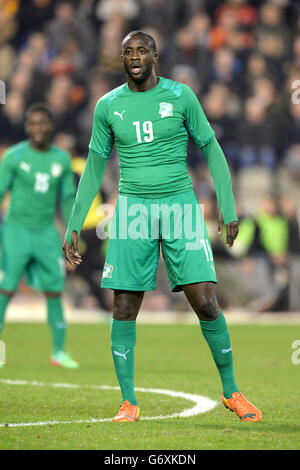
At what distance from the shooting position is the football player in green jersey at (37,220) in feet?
27.5

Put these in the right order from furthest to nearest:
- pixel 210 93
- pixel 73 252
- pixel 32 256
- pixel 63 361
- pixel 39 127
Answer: pixel 210 93
pixel 32 256
pixel 63 361
pixel 39 127
pixel 73 252

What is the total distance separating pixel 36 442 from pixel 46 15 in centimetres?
1466

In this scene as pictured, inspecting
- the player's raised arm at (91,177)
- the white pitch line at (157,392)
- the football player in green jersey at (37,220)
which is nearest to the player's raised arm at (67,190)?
the football player in green jersey at (37,220)

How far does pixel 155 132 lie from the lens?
5.02 metres

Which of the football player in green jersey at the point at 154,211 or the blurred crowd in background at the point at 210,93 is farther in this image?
the blurred crowd in background at the point at 210,93

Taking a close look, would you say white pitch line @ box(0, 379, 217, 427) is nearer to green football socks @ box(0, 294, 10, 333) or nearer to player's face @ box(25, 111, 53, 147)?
green football socks @ box(0, 294, 10, 333)

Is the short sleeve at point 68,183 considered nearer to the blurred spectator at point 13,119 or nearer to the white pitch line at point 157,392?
the white pitch line at point 157,392

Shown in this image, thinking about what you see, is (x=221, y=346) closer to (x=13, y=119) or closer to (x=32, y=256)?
(x=32, y=256)

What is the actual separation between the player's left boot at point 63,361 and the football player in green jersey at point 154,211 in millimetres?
3272

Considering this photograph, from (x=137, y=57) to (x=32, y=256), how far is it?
392cm

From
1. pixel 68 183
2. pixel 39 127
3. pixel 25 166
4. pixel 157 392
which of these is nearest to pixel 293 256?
pixel 68 183

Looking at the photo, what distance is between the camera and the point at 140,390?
21.3 ft

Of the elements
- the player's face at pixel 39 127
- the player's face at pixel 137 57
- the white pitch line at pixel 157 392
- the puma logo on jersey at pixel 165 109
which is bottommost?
the white pitch line at pixel 157 392

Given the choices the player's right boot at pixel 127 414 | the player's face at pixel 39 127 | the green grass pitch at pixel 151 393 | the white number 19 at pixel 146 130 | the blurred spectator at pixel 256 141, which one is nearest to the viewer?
the green grass pitch at pixel 151 393
